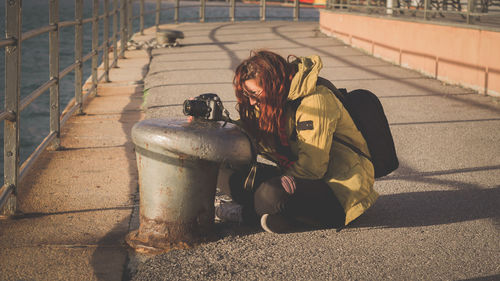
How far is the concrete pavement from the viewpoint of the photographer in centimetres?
317

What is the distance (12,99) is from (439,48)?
7.15 meters

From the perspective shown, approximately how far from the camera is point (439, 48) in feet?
31.4

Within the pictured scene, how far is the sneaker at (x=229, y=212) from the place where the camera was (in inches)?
148

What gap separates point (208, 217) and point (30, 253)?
918mm

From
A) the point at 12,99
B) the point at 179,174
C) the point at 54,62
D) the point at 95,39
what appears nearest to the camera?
the point at 179,174

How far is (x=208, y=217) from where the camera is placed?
11.4 ft

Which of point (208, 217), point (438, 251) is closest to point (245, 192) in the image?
point (208, 217)

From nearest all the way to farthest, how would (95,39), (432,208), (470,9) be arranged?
(432,208) < (95,39) < (470,9)

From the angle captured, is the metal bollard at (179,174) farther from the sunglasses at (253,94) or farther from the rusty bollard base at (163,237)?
the sunglasses at (253,94)

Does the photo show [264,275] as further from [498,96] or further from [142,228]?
[498,96]

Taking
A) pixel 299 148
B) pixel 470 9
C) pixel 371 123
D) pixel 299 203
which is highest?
pixel 470 9

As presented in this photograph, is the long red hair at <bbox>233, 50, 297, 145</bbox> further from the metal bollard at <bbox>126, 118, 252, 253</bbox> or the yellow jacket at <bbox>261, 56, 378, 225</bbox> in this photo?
the metal bollard at <bbox>126, 118, 252, 253</bbox>

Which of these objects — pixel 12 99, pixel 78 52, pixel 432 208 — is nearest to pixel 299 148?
pixel 432 208

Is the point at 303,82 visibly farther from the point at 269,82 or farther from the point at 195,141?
the point at 195,141
